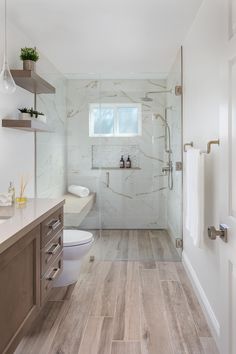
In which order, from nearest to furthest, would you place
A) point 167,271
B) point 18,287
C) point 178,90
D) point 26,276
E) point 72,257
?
1. point 18,287
2. point 26,276
3. point 72,257
4. point 167,271
5. point 178,90

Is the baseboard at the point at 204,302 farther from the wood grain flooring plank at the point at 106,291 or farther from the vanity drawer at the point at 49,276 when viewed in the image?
the vanity drawer at the point at 49,276

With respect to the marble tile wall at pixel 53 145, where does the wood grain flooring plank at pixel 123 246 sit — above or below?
below

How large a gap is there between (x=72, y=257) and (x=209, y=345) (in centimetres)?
136

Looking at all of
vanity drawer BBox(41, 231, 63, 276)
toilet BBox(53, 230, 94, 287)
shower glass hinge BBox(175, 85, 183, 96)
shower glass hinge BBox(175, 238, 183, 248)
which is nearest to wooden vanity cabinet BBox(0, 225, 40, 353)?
vanity drawer BBox(41, 231, 63, 276)

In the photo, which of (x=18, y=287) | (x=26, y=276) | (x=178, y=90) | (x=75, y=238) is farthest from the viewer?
(x=178, y=90)

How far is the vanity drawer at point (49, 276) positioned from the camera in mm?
2061

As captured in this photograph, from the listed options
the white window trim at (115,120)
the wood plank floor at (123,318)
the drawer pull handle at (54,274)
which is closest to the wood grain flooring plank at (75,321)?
the wood plank floor at (123,318)

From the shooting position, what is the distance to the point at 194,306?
253cm

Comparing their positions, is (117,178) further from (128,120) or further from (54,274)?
(54,274)

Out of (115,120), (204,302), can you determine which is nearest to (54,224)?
(204,302)

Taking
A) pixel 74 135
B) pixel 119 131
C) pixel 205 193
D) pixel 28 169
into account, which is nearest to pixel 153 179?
pixel 119 131

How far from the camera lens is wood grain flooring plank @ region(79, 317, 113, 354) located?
1971 millimetres

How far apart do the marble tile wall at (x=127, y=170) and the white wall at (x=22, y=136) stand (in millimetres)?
329

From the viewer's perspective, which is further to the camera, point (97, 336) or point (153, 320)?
point (153, 320)
